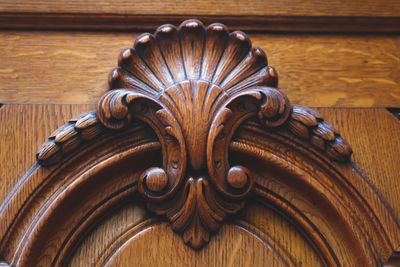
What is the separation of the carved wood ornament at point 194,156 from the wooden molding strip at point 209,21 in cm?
5

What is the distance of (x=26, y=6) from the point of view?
1.99 ft

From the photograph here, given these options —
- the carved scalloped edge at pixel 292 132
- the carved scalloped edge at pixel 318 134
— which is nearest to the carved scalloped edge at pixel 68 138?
the carved scalloped edge at pixel 292 132

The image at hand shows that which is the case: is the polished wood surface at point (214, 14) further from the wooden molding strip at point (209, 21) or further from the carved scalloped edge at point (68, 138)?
the carved scalloped edge at point (68, 138)

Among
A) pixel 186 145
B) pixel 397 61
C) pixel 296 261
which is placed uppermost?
pixel 397 61

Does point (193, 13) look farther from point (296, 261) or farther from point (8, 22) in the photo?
point (296, 261)

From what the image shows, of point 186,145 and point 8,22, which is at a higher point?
point 8,22

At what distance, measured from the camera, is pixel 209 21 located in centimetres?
63

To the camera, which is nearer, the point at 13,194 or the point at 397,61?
the point at 13,194

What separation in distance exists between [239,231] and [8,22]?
0.42 metres

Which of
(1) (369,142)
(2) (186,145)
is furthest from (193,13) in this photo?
(1) (369,142)

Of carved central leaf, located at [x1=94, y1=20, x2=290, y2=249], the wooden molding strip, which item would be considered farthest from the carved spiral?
the wooden molding strip

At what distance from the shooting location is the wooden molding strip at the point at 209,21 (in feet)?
2.01

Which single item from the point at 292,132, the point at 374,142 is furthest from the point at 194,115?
the point at 374,142

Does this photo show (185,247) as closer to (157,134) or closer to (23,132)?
(157,134)
